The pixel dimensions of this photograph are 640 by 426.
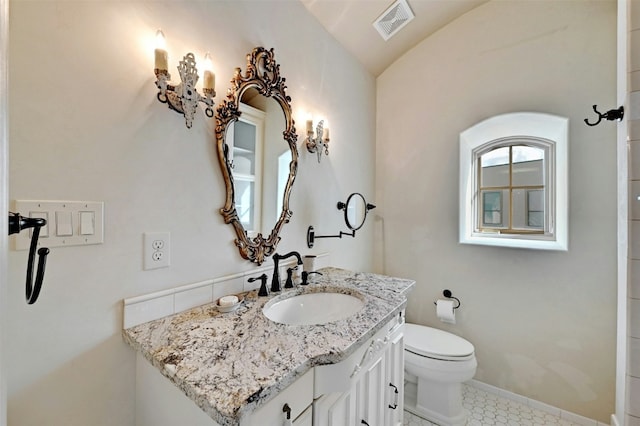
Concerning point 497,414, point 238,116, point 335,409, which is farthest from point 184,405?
point 497,414

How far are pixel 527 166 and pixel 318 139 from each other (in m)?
1.52

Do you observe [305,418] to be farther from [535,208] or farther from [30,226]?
[535,208]

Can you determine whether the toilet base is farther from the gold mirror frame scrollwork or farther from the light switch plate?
the light switch plate

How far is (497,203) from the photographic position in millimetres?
1983

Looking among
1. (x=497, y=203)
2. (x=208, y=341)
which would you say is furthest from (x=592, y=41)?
(x=208, y=341)

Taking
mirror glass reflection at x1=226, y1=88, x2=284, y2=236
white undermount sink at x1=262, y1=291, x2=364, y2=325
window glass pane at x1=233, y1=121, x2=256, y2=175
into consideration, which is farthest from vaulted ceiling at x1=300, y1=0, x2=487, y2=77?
white undermount sink at x1=262, y1=291, x2=364, y2=325

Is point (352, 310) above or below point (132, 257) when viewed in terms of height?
below

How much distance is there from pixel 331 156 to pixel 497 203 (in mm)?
1316

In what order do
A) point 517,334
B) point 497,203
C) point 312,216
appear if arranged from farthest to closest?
point 497,203 < point 517,334 < point 312,216

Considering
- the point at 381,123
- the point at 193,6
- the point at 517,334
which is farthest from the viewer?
the point at 381,123

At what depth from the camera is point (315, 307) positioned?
1.26 m

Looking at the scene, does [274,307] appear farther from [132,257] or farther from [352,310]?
[132,257]

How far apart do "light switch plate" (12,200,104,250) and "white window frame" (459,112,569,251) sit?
6.72 feet

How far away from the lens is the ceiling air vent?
1.71 m
